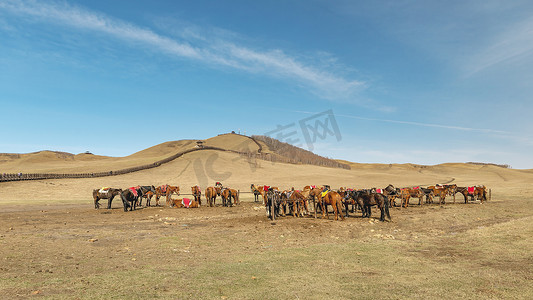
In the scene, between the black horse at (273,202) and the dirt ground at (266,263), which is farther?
the black horse at (273,202)

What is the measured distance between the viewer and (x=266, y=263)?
33.8 feet

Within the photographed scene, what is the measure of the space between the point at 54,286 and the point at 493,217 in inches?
962

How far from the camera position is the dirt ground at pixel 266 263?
7742 mm

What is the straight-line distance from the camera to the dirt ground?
7.74 m

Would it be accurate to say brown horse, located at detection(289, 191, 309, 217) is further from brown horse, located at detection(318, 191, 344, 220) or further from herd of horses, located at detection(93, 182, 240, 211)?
herd of horses, located at detection(93, 182, 240, 211)

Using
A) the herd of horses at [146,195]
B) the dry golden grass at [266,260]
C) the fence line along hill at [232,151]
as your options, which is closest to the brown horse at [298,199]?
the dry golden grass at [266,260]

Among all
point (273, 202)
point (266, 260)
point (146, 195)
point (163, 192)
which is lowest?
point (266, 260)

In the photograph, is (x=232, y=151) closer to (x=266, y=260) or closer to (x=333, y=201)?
(x=333, y=201)

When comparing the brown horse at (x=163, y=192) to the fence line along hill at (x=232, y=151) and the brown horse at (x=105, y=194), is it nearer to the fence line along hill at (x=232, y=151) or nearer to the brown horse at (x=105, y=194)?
the brown horse at (x=105, y=194)

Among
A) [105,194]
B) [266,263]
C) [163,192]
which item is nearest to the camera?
[266,263]

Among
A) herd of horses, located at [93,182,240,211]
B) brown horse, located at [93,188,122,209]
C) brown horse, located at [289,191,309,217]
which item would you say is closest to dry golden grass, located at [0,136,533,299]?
brown horse, located at [289,191,309,217]

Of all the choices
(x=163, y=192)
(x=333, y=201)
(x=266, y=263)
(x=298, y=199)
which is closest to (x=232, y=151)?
(x=163, y=192)

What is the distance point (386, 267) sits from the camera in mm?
9773

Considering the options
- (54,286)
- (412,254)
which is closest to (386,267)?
(412,254)
